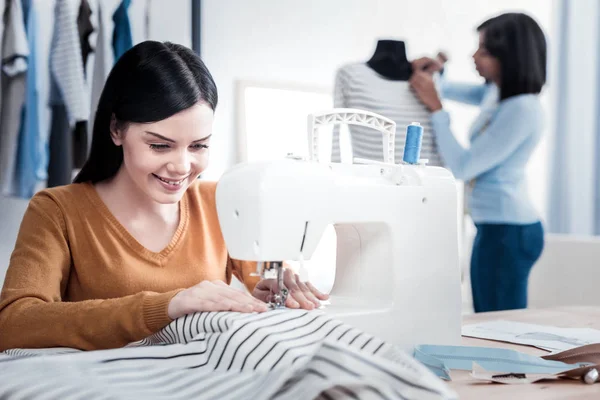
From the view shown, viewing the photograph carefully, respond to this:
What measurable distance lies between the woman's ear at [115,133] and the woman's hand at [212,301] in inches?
19.8

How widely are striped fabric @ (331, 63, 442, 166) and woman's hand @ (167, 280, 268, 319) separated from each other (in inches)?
70.5

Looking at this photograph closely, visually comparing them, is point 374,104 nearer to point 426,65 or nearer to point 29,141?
point 426,65

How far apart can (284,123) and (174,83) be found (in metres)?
2.24

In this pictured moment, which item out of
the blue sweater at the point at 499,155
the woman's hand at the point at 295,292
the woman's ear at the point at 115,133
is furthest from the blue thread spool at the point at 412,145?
the blue sweater at the point at 499,155

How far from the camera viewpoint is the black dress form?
284 cm

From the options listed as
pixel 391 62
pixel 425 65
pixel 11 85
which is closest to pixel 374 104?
pixel 391 62

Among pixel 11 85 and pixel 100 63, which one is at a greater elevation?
pixel 100 63

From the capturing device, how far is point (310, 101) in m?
3.75

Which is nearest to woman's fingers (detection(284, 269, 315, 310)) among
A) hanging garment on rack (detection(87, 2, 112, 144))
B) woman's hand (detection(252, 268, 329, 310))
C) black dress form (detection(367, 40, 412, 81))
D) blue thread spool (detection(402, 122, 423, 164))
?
woman's hand (detection(252, 268, 329, 310))

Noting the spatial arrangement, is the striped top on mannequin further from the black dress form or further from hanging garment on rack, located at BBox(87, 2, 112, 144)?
hanging garment on rack, located at BBox(87, 2, 112, 144)

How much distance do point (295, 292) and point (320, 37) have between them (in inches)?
113

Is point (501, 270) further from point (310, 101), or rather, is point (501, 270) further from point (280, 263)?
point (280, 263)

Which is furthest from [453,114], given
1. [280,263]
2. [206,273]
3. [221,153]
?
[280,263]

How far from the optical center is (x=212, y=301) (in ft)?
3.31
